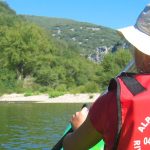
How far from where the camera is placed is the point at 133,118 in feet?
5.49

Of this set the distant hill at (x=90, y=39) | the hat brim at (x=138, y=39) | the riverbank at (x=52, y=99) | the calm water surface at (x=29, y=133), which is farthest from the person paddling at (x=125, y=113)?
the distant hill at (x=90, y=39)

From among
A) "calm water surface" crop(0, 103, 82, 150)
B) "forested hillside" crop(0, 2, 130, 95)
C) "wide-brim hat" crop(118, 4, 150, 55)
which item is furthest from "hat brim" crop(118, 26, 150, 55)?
"forested hillside" crop(0, 2, 130, 95)

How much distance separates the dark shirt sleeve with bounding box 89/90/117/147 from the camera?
1674 mm

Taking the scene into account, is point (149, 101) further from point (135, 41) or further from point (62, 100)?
point (62, 100)

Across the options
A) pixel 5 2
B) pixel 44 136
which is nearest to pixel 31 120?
pixel 44 136

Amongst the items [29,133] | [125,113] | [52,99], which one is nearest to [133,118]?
[125,113]

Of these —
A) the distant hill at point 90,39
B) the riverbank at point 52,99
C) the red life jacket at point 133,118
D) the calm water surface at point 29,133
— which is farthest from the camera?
the distant hill at point 90,39

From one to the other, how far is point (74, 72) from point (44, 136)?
51.1 meters

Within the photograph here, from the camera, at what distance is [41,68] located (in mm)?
63344

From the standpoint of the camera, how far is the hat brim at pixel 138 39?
1.73 metres

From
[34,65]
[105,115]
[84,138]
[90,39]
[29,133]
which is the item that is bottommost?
[90,39]

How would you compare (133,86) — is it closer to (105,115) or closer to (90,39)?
(105,115)

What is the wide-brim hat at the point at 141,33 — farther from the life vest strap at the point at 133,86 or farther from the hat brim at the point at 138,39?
the life vest strap at the point at 133,86

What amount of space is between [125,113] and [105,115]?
67 mm
